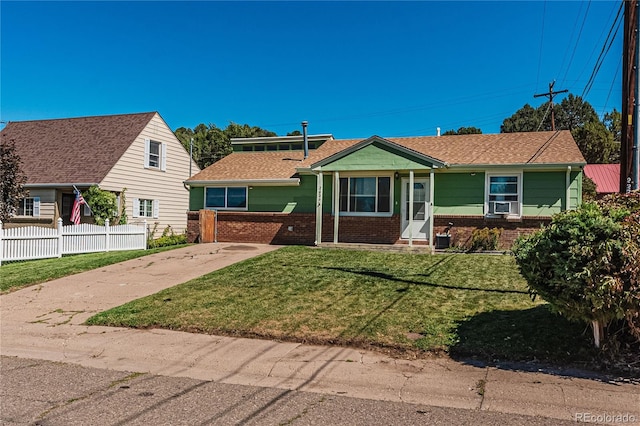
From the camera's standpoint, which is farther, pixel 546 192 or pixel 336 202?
pixel 336 202

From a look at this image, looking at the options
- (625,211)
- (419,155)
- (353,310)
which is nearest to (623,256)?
(625,211)

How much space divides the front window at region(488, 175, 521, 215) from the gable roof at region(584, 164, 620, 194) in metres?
18.8

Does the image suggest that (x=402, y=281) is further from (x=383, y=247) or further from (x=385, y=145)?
(x=385, y=145)

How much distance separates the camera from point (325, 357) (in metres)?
6.11

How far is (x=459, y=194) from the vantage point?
16234 mm

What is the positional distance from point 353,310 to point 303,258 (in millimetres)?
5683

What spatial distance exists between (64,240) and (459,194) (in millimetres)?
13693

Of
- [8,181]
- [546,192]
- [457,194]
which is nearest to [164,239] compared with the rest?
[8,181]

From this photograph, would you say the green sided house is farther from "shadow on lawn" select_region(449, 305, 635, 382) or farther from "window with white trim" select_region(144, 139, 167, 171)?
"shadow on lawn" select_region(449, 305, 635, 382)

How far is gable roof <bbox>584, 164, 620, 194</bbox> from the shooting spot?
102 ft

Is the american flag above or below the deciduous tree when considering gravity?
below

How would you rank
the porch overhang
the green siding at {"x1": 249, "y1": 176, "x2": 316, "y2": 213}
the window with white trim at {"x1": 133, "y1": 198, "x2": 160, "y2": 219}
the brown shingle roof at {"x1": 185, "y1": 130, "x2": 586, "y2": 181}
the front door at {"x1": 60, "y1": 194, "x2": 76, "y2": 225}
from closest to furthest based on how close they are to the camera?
the porch overhang < the brown shingle roof at {"x1": 185, "y1": 130, "x2": 586, "y2": 181} < the green siding at {"x1": 249, "y1": 176, "x2": 316, "y2": 213} < the front door at {"x1": 60, "y1": 194, "x2": 76, "y2": 225} < the window with white trim at {"x1": 133, "y1": 198, "x2": 160, "y2": 219}

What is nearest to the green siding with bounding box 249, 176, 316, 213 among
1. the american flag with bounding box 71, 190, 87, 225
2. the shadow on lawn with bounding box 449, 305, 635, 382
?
the american flag with bounding box 71, 190, 87, 225

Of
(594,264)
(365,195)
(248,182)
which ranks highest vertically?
(248,182)
